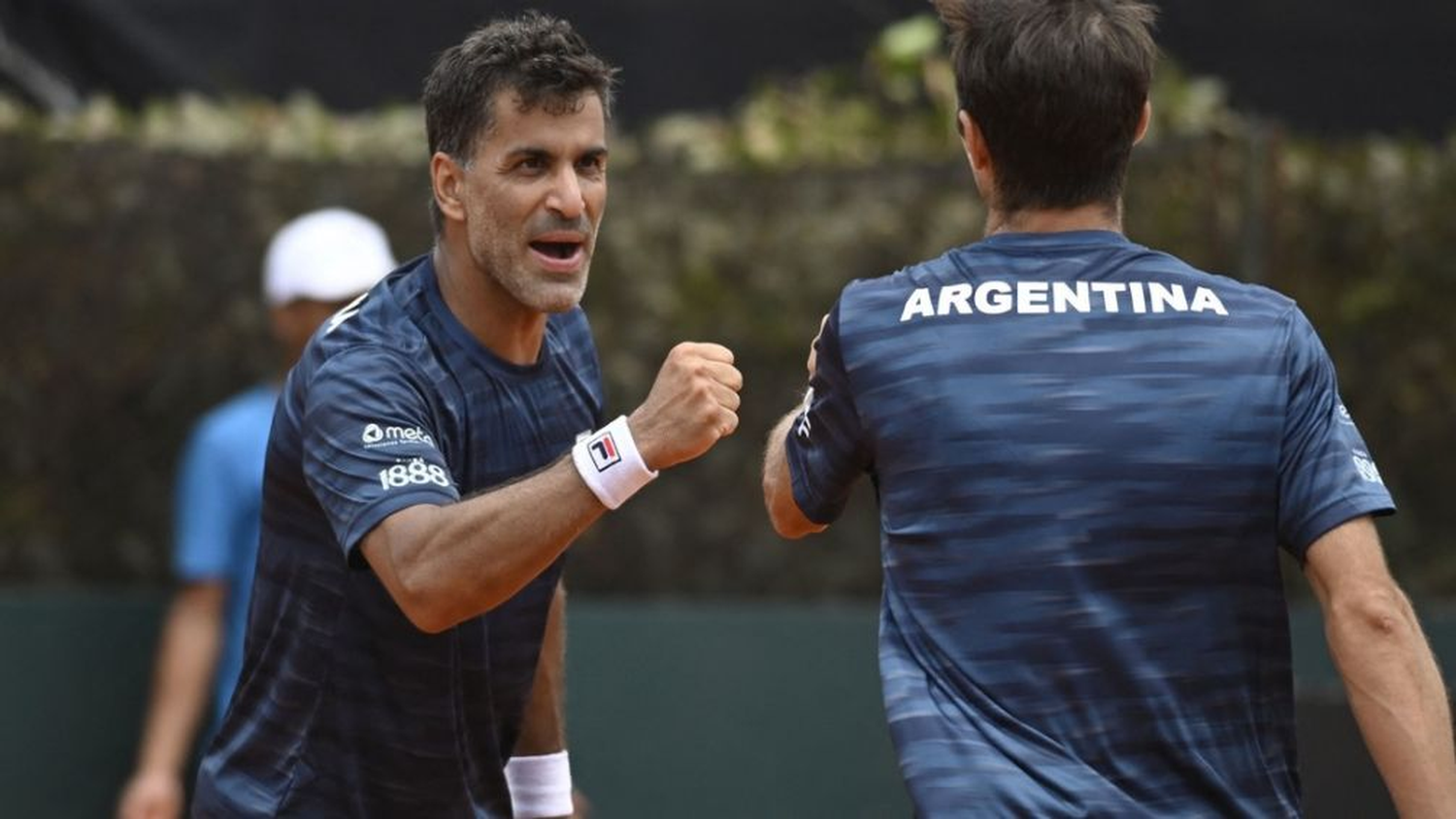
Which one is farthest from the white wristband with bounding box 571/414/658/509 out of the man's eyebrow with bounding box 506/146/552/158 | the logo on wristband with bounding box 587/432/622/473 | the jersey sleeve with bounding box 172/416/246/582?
the jersey sleeve with bounding box 172/416/246/582

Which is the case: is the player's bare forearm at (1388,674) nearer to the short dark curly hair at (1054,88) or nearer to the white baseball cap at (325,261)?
the short dark curly hair at (1054,88)

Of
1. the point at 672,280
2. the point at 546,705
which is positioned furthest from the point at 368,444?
the point at 672,280

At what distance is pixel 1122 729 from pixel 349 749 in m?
1.39

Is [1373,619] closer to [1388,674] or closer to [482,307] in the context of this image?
[1388,674]

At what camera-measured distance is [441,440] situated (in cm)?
403

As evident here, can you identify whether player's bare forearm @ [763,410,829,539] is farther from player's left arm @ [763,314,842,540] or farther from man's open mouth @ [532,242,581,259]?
man's open mouth @ [532,242,581,259]

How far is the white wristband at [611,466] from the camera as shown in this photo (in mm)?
3678

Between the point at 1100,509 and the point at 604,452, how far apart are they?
782mm

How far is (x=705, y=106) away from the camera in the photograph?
7.79 m

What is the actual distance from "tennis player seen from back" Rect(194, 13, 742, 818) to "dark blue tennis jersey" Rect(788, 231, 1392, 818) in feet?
1.71

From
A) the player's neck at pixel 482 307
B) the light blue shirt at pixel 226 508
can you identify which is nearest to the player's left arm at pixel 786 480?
the player's neck at pixel 482 307

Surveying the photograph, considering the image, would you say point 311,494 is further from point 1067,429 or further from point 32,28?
point 32,28

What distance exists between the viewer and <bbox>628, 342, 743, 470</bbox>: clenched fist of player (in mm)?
3715

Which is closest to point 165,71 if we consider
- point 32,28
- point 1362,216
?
point 32,28
